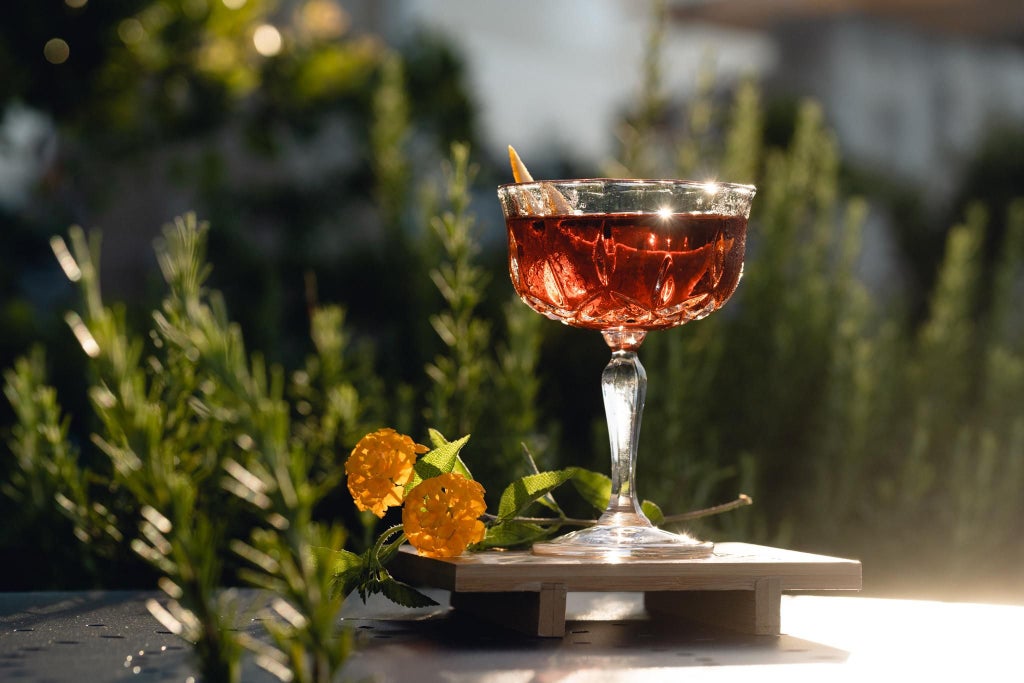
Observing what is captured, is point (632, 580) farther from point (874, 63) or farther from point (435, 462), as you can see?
point (874, 63)

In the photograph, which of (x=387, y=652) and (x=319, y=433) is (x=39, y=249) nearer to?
(x=319, y=433)

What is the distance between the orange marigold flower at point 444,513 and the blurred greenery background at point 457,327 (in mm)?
252

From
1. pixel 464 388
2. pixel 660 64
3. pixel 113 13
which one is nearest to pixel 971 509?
pixel 660 64

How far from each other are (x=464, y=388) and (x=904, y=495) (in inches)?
37.2

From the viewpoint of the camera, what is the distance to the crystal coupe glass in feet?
3.62

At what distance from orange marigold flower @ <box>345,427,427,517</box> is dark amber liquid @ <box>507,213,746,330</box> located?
0.76 feet

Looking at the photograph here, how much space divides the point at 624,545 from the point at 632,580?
7cm

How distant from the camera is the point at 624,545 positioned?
42.4 inches

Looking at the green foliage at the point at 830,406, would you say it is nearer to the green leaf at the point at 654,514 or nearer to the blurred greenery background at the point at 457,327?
the blurred greenery background at the point at 457,327

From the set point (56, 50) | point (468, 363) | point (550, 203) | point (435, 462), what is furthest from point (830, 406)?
point (56, 50)

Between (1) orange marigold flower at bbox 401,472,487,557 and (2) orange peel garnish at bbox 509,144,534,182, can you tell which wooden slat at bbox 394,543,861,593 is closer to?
(1) orange marigold flower at bbox 401,472,487,557

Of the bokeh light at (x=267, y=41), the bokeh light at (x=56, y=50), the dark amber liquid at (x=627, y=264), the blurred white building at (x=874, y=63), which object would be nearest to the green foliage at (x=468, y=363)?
the dark amber liquid at (x=627, y=264)

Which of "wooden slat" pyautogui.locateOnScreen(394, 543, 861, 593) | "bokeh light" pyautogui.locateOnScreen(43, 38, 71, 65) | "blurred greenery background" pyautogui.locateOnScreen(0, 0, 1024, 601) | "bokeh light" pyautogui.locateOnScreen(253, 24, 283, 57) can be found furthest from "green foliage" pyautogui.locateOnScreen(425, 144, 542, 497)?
"bokeh light" pyautogui.locateOnScreen(253, 24, 283, 57)

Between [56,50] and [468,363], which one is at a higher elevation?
[56,50]
